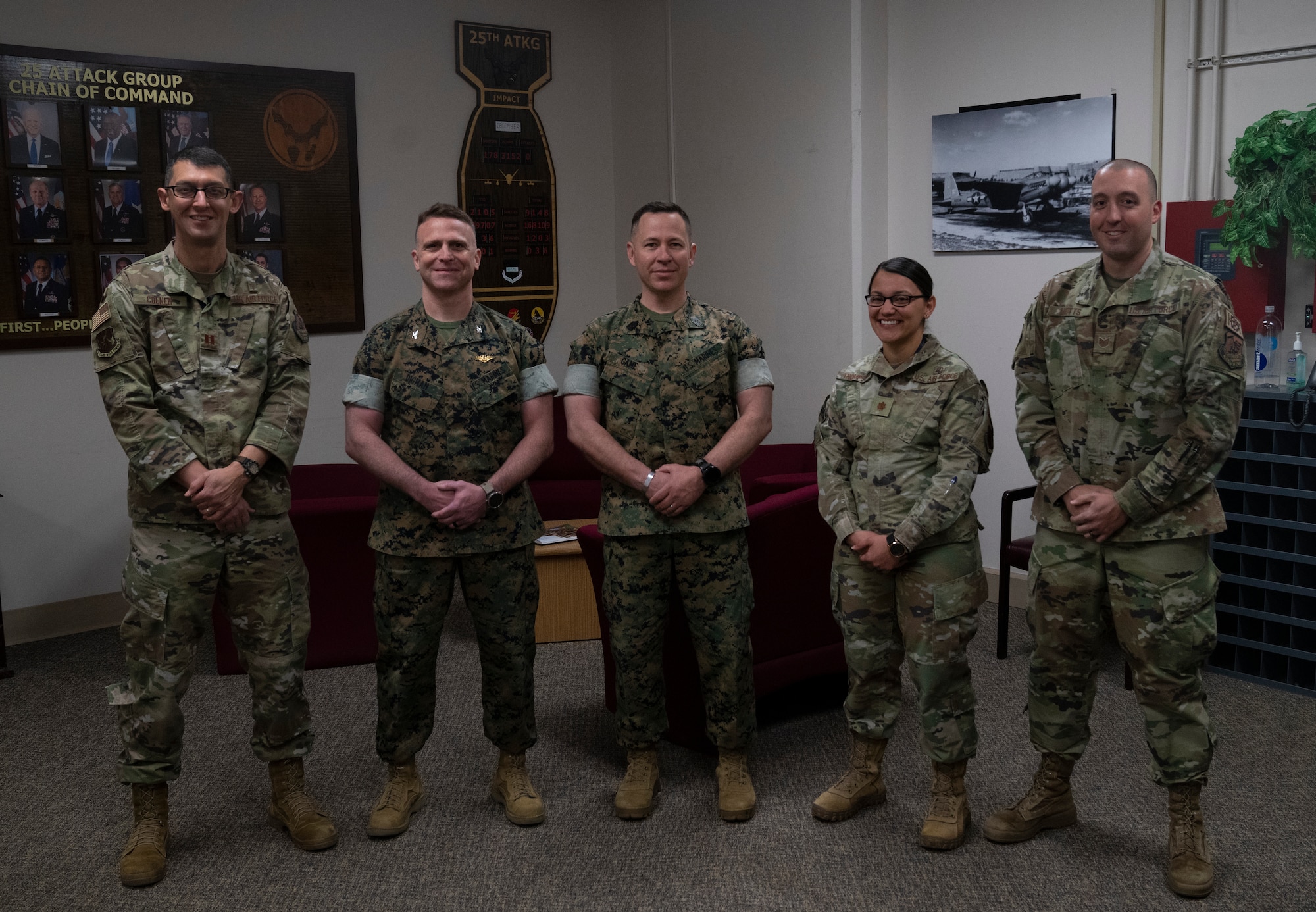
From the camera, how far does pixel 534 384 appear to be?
10.1 ft

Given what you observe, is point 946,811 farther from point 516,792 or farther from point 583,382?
point 583,382

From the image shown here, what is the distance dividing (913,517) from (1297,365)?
6.85ft

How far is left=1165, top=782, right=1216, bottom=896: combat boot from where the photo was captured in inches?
106

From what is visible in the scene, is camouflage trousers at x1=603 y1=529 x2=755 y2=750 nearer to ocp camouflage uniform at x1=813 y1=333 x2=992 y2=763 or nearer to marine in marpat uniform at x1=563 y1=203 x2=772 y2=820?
marine in marpat uniform at x1=563 y1=203 x2=772 y2=820

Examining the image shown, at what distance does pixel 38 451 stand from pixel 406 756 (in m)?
2.67

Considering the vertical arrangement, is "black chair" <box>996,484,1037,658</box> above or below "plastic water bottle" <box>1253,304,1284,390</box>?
below

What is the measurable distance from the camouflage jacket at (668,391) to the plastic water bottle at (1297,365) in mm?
2129

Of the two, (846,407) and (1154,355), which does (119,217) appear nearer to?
(846,407)

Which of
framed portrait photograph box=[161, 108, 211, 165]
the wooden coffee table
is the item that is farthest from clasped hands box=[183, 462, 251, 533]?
framed portrait photograph box=[161, 108, 211, 165]

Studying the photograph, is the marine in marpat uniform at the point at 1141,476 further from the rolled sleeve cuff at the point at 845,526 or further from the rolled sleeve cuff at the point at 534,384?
the rolled sleeve cuff at the point at 534,384

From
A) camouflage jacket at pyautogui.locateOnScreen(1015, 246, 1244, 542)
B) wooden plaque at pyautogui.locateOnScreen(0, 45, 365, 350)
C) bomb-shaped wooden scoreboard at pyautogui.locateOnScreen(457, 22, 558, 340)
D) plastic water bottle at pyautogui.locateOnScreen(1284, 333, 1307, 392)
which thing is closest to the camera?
camouflage jacket at pyautogui.locateOnScreen(1015, 246, 1244, 542)

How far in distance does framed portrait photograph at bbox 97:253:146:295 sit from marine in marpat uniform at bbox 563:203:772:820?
2705 mm

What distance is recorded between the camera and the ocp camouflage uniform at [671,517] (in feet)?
10.1

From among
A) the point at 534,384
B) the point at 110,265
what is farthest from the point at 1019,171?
the point at 110,265
